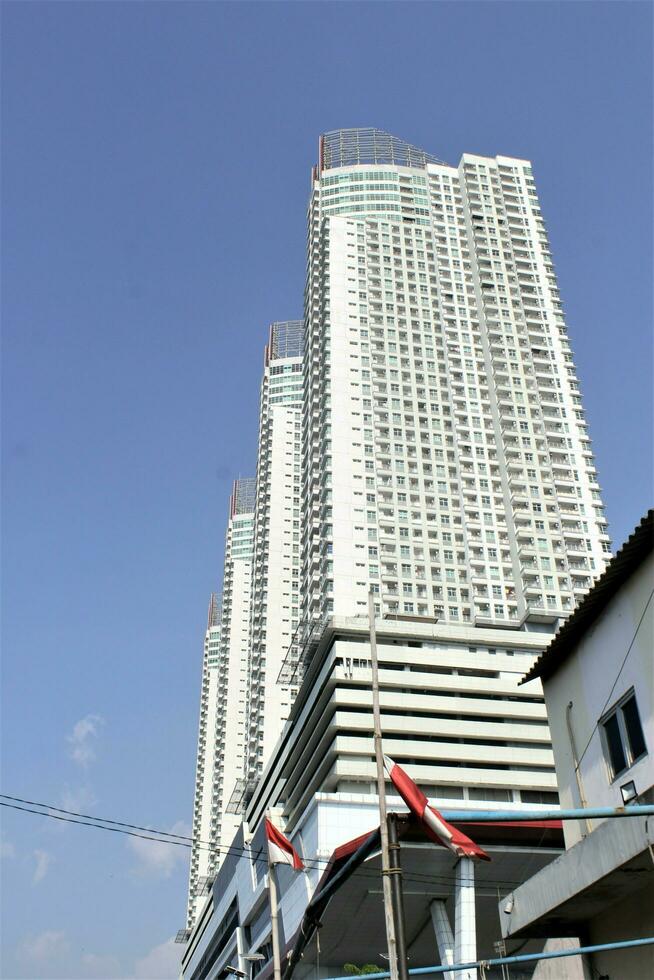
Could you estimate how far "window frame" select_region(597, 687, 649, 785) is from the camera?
58.6 feet

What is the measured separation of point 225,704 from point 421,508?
6922 centimetres

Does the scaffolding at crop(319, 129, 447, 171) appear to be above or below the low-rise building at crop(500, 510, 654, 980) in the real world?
above

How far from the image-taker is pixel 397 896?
11.8m

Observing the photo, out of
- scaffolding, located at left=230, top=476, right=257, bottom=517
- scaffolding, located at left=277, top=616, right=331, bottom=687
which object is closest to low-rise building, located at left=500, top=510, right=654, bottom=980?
scaffolding, located at left=277, top=616, right=331, bottom=687

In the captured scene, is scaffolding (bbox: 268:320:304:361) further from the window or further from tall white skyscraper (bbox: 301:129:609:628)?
the window

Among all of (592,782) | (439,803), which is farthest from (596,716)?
(439,803)

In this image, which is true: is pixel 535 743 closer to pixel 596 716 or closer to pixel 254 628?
pixel 254 628

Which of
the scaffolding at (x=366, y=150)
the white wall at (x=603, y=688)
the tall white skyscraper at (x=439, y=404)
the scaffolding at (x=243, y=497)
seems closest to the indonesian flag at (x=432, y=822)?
the white wall at (x=603, y=688)

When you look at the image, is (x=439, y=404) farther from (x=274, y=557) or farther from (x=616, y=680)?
(x=616, y=680)

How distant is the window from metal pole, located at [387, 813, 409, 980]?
748 cm

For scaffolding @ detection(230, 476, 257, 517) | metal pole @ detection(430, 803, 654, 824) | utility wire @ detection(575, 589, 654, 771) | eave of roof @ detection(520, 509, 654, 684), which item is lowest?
metal pole @ detection(430, 803, 654, 824)

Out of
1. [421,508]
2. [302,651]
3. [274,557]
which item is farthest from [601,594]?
[274,557]

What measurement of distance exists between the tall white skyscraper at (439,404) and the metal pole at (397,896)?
79.4m

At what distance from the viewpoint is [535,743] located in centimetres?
8456
